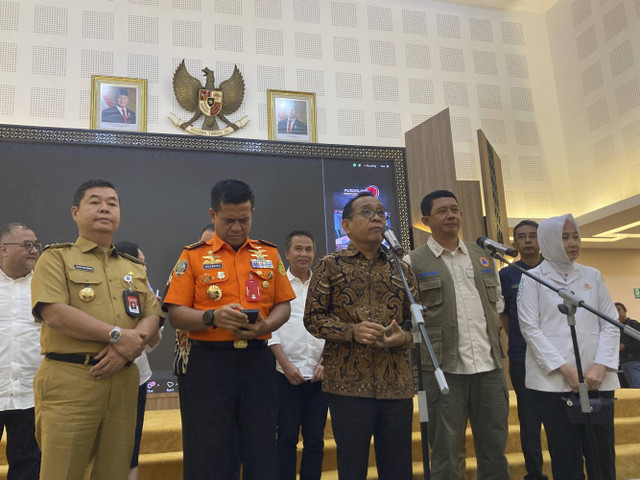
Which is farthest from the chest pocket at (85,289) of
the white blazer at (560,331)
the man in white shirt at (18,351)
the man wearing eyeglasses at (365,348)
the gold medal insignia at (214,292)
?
the white blazer at (560,331)

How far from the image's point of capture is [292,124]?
6.56 metres

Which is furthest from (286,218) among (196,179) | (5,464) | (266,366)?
(266,366)

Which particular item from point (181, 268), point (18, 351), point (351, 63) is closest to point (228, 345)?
point (181, 268)

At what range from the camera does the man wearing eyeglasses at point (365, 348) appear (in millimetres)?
2082

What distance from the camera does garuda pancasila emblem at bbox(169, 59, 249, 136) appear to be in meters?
6.21

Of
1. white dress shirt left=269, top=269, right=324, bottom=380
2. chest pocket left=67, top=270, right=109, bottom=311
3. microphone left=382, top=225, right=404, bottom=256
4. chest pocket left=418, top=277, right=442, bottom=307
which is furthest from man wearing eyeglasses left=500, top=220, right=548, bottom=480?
chest pocket left=67, top=270, right=109, bottom=311

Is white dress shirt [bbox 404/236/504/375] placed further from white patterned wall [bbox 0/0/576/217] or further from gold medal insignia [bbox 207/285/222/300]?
white patterned wall [bbox 0/0/576/217]

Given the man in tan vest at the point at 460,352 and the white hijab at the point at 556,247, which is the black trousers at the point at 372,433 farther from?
the white hijab at the point at 556,247

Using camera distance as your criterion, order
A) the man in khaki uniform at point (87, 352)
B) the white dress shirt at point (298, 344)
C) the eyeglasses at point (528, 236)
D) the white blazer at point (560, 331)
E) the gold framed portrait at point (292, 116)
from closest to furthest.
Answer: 1. the man in khaki uniform at point (87, 352)
2. the white blazer at point (560, 331)
3. the white dress shirt at point (298, 344)
4. the eyeglasses at point (528, 236)
5. the gold framed portrait at point (292, 116)

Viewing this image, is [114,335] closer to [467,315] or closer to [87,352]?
[87,352]

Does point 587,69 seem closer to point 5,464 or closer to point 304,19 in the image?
point 304,19

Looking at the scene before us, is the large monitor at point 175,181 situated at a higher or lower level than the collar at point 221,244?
higher

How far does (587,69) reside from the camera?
23.8 feet

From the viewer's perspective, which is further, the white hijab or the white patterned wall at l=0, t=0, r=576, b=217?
the white patterned wall at l=0, t=0, r=576, b=217
